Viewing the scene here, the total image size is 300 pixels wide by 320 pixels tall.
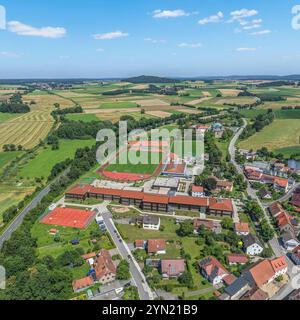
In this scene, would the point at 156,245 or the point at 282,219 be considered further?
the point at 282,219

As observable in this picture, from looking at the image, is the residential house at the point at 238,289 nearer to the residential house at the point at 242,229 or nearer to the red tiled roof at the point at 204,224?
the residential house at the point at 242,229

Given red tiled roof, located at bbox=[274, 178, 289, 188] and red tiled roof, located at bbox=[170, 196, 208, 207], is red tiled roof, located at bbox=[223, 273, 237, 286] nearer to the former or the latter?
red tiled roof, located at bbox=[170, 196, 208, 207]

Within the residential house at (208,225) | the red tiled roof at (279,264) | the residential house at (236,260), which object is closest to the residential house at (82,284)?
the residential house at (236,260)

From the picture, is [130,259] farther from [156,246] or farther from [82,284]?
[82,284]

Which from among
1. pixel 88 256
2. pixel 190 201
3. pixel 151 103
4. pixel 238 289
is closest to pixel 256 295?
pixel 238 289
